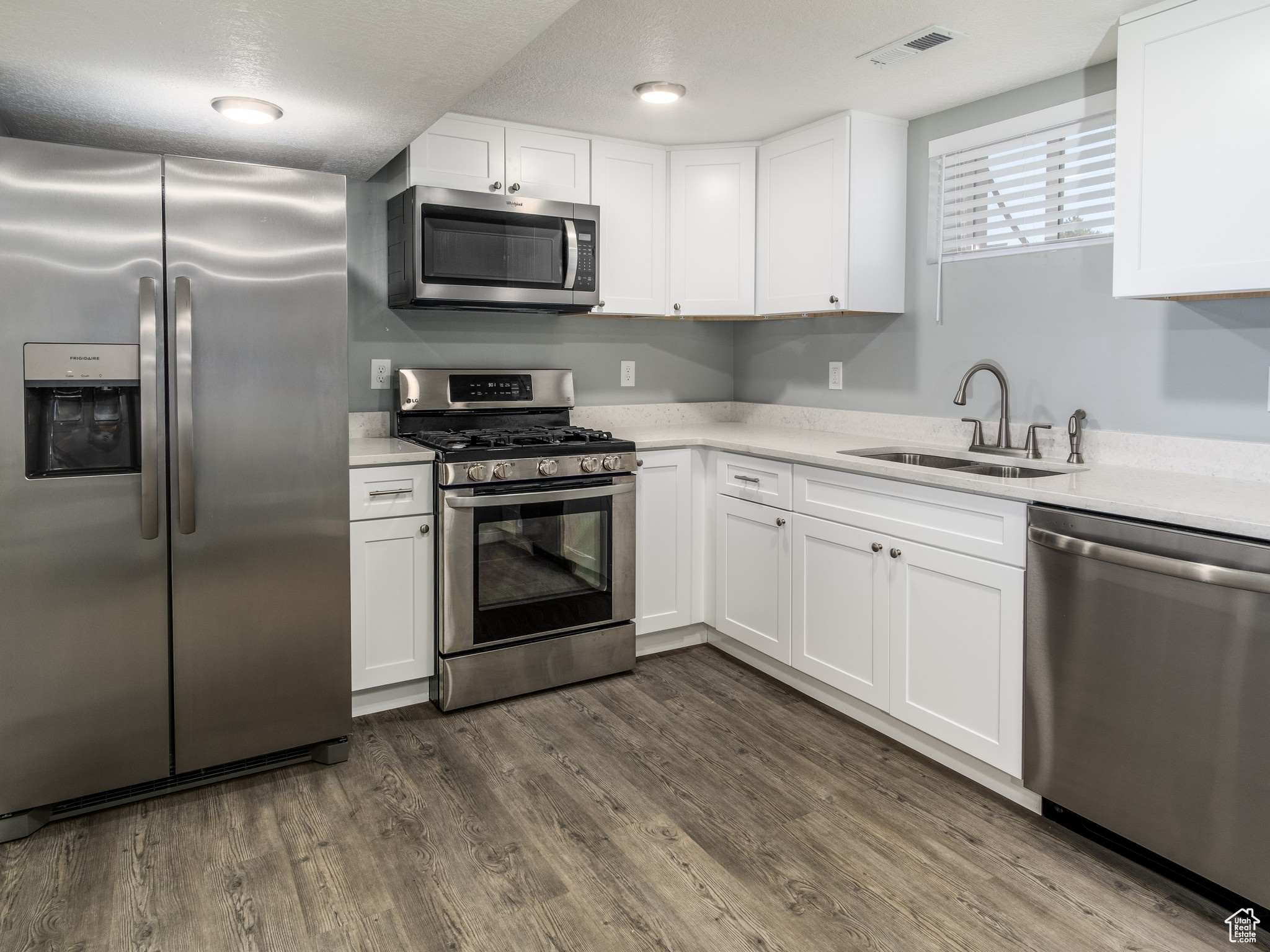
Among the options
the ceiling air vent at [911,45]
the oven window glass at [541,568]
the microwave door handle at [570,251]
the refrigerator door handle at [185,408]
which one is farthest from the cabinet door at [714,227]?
the refrigerator door handle at [185,408]

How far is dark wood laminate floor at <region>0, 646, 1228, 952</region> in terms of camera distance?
1.81 metres

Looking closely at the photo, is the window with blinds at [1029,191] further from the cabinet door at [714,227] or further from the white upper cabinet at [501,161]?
the white upper cabinet at [501,161]

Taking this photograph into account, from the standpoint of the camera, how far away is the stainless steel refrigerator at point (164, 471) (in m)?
2.10

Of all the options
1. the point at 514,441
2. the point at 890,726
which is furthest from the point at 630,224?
the point at 890,726

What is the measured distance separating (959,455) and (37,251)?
9.54 feet

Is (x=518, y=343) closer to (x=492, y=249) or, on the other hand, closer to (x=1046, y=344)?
(x=492, y=249)

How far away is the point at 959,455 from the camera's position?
3.01m

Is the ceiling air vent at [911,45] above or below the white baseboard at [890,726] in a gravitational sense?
above

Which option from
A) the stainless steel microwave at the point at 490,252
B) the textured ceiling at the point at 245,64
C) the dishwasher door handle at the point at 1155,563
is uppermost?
the textured ceiling at the point at 245,64

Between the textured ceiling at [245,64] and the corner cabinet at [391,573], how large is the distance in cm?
114

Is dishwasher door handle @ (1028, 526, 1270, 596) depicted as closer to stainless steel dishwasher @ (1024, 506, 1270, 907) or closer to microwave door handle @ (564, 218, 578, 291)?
stainless steel dishwasher @ (1024, 506, 1270, 907)

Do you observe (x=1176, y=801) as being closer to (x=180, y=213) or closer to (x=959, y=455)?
(x=959, y=455)

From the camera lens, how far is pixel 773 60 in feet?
8.77

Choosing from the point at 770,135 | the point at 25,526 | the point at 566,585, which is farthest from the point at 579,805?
the point at 770,135
